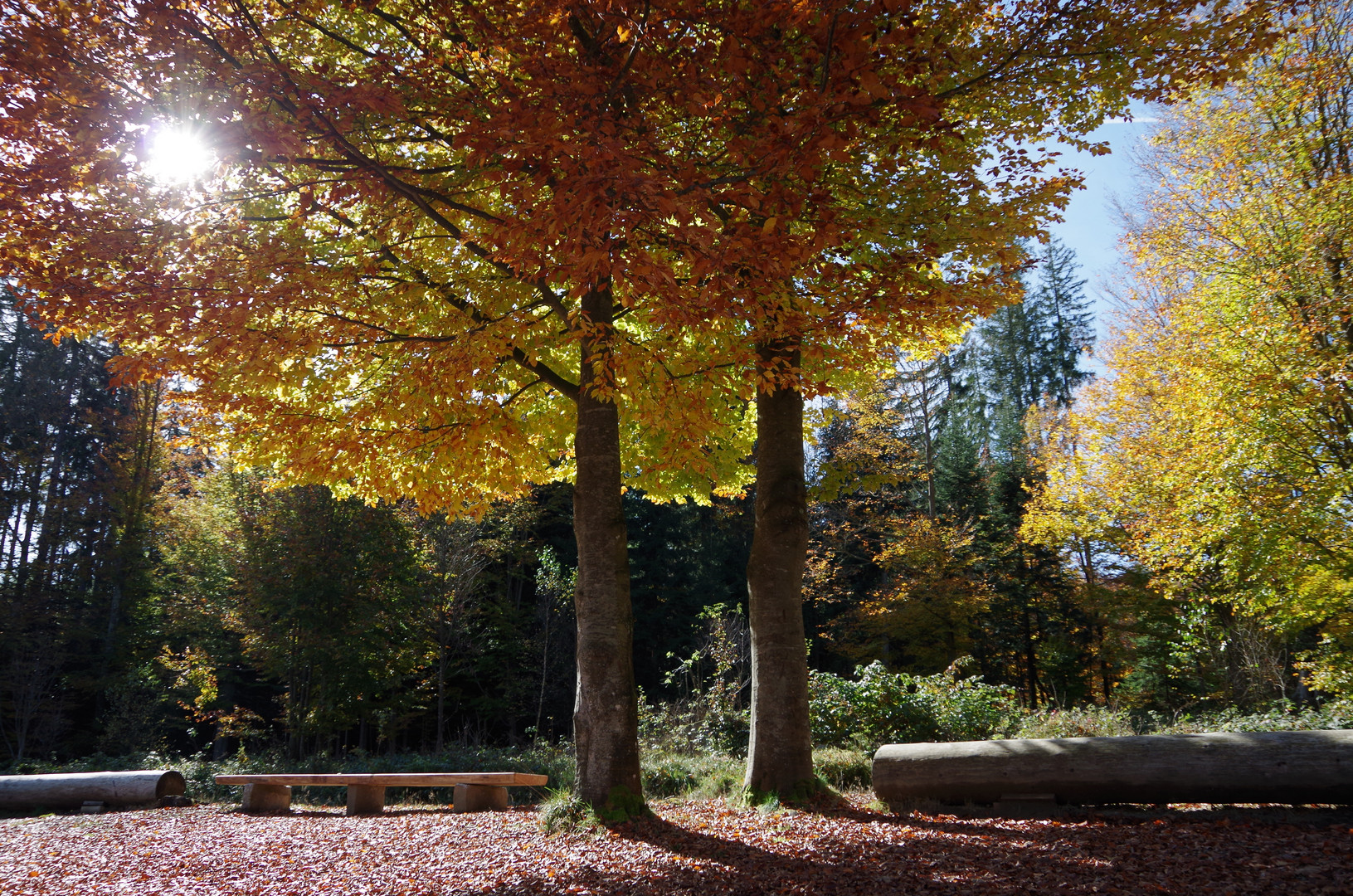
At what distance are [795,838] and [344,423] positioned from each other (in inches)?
224

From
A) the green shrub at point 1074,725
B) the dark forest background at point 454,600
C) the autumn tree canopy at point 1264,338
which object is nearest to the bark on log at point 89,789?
the dark forest background at point 454,600

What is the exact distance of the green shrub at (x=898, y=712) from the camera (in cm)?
1017

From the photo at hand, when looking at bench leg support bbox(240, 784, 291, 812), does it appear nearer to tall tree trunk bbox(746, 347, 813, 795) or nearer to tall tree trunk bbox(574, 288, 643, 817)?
tall tree trunk bbox(574, 288, 643, 817)

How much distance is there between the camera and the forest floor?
428 centimetres

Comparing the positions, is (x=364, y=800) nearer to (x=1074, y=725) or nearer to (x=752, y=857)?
(x=752, y=857)

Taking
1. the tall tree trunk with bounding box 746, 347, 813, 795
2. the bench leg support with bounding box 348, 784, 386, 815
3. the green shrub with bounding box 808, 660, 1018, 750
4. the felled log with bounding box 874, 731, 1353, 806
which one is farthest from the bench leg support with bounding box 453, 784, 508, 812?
the felled log with bounding box 874, 731, 1353, 806

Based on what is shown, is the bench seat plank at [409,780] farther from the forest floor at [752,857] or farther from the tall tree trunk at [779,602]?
the tall tree trunk at [779,602]

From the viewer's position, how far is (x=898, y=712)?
34.0 feet

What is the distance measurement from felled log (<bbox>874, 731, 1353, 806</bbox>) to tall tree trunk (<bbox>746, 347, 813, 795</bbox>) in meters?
0.88

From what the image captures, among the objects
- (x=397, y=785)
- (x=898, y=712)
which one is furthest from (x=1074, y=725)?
(x=397, y=785)

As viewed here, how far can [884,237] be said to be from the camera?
272 inches

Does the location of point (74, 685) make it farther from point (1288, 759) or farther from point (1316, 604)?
point (1316, 604)

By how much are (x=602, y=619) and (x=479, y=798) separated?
4.14 meters

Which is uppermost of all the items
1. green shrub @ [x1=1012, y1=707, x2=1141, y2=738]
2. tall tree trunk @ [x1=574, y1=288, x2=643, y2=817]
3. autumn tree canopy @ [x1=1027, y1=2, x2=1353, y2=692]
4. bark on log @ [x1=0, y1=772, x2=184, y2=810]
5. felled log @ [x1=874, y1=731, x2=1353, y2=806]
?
autumn tree canopy @ [x1=1027, y1=2, x2=1353, y2=692]
